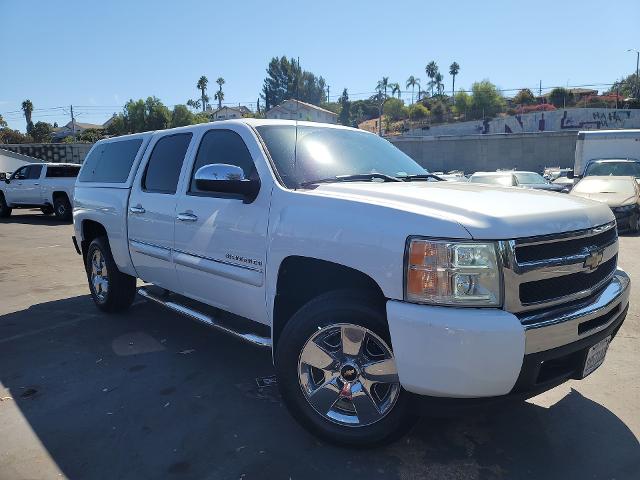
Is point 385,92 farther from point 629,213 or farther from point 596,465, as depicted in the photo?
point 596,465

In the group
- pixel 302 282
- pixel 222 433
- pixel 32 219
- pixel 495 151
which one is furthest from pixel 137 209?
pixel 495 151

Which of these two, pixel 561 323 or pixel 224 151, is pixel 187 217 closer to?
pixel 224 151

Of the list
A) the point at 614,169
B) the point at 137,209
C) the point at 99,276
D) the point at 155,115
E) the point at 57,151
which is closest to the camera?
the point at 137,209

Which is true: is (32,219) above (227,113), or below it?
below

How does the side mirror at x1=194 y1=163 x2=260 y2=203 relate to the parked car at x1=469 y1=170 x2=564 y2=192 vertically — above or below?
above

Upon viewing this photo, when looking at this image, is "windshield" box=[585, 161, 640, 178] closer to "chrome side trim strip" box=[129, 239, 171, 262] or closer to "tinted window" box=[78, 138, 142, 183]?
Result: "tinted window" box=[78, 138, 142, 183]

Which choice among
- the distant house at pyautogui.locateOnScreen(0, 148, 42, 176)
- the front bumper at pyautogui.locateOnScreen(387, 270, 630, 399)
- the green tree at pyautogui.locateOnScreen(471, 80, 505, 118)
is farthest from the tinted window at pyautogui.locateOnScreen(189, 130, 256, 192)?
the green tree at pyautogui.locateOnScreen(471, 80, 505, 118)

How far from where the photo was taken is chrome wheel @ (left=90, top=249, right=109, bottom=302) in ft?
18.5

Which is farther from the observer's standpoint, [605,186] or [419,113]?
[419,113]

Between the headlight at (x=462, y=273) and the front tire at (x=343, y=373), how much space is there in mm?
344

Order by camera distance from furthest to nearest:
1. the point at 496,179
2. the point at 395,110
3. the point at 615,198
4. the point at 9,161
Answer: the point at 395,110
the point at 9,161
the point at 496,179
the point at 615,198

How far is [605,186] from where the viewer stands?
1259 cm

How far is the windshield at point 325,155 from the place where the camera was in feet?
11.4

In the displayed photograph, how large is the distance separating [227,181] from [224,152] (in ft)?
2.28
